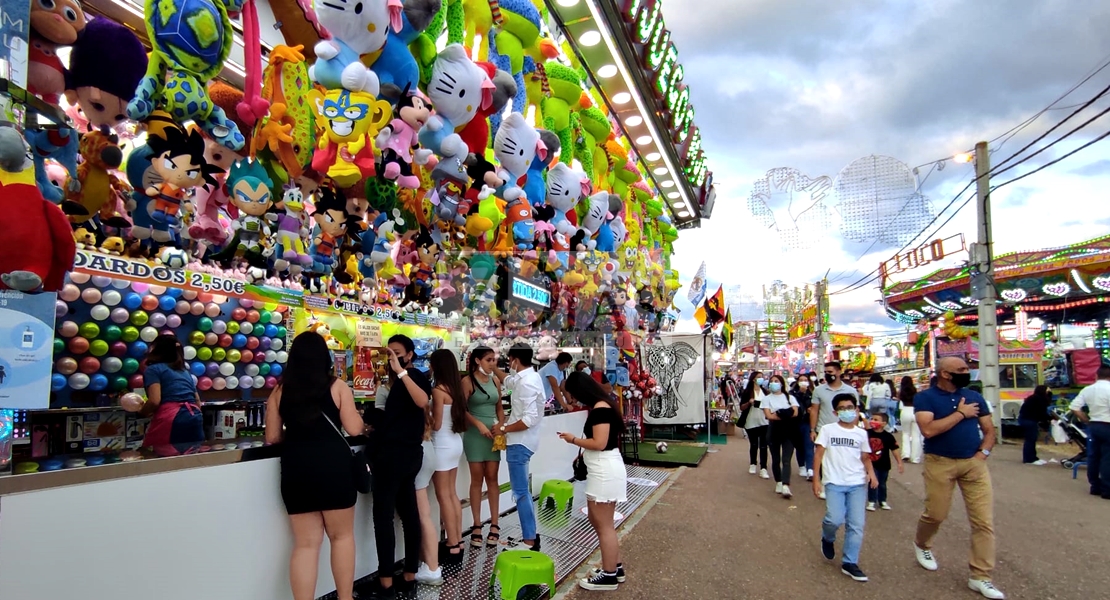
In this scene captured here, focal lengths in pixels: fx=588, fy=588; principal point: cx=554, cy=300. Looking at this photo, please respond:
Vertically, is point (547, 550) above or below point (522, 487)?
below

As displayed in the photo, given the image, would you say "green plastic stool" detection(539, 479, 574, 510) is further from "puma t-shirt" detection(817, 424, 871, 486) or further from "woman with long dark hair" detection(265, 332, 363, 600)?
"woman with long dark hair" detection(265, 332, 363, 600)

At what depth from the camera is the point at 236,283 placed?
20.3 feet

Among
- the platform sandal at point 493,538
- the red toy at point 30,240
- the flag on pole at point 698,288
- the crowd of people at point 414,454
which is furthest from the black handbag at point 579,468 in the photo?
the flag on pole at point 698,288

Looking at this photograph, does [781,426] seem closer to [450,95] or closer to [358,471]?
[450,95]

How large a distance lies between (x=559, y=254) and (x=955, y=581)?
4842 millimetres

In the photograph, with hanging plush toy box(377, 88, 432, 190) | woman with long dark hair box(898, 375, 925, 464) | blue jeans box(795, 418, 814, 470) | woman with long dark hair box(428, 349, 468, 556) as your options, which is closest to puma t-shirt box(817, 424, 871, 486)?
woman with long dark hair box(428, 349, 468, 556)

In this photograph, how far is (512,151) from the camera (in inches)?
218

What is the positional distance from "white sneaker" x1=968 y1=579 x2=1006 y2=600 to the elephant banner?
8708mm

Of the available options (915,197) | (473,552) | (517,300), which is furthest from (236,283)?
(915,197)

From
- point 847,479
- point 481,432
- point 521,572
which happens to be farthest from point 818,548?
point 481,432

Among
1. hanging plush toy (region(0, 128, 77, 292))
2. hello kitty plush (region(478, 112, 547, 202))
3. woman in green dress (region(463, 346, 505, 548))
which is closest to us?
hanging plush toy (region(0, 128, 77, 292))

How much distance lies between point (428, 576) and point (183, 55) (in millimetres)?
3444

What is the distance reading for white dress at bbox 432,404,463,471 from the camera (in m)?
4.29

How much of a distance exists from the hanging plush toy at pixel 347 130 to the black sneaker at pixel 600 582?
3201 millimetres
